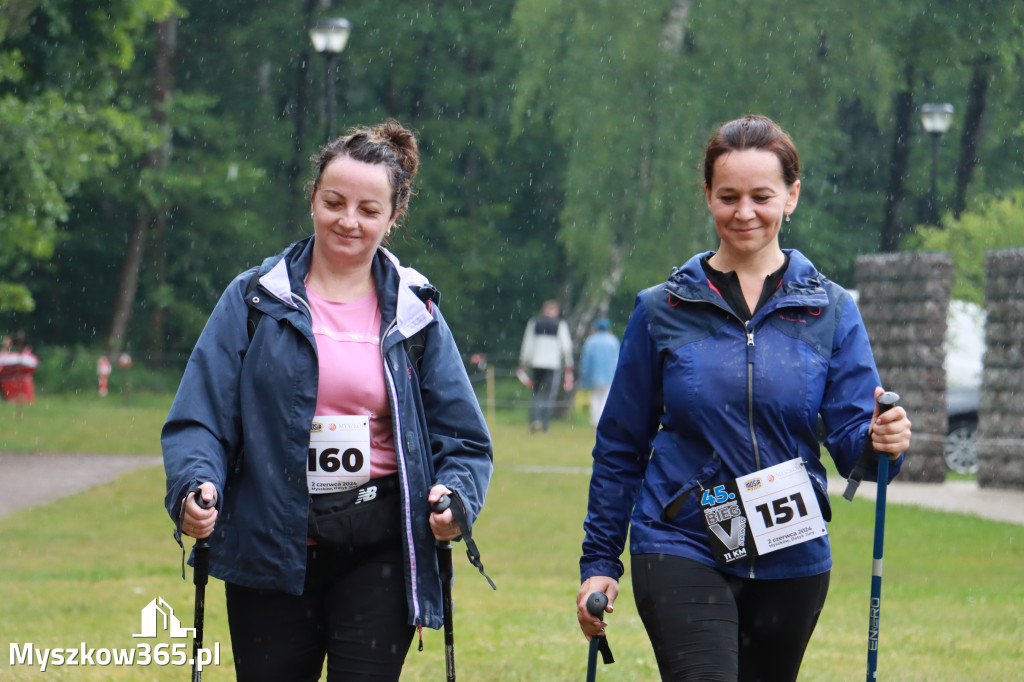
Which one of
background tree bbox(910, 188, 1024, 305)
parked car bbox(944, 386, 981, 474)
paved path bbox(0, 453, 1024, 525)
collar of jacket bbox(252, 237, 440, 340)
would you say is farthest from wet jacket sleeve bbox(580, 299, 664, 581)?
background tree bbox(910, 188, 1024, 305)

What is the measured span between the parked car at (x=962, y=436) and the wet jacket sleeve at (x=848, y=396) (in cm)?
1690

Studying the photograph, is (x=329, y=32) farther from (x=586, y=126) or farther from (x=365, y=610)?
(x=365, y=610)

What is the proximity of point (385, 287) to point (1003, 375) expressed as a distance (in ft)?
45.9

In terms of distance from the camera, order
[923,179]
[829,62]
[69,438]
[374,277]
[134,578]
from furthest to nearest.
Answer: [923,179] → [829,62] → [69,438] → [134,578] → [374,277]

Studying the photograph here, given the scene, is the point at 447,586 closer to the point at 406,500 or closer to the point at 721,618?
the point at 406,500

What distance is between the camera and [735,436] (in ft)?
12.3

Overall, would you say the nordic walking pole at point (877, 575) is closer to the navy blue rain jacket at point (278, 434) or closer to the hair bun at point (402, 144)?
the navy blue rain jacket at point (278, 434)

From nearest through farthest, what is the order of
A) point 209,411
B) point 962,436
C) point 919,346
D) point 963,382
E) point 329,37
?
point 209,411 < point 919,346 < point 329,37 < point 962,436 < point 963,382

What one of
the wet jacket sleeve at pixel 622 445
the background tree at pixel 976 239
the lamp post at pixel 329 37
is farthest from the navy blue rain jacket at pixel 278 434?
the background tree at pixel 976 239

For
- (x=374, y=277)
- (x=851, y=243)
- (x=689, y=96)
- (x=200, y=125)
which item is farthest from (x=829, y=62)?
(x=374, y=277)

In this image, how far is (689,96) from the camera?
30.4m

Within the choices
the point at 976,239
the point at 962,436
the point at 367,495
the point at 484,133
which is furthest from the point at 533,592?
the point at 484,133

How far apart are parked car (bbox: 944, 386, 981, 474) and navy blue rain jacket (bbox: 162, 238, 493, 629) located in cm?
1716

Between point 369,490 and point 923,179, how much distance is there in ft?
136
